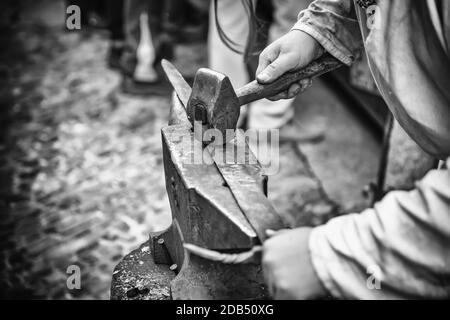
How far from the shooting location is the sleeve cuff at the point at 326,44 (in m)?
1.83

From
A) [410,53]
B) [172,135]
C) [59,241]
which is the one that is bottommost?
[59,241]

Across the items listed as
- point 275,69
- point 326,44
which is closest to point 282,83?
point 275,69

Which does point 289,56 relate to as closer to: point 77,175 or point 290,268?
point 290,268

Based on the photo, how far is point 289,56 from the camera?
1808 millimetres

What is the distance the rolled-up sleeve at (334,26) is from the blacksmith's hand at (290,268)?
907mm

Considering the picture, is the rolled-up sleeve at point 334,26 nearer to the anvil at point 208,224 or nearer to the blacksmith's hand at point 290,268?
the anvil at point 208,224

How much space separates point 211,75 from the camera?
1599mm

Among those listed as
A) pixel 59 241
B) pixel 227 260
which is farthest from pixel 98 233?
pixel 227 260

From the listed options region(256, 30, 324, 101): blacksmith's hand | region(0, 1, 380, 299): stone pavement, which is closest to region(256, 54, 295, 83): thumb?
region(256, 30, 324, 101): blacksmith's hand

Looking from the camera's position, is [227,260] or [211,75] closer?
[227,260]

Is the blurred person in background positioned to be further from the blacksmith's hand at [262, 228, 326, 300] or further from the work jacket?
the blacksmith's hand at [262, 228, 326, 300]

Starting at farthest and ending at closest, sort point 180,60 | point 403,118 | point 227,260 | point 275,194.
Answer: point 180,60 < point 275,194 < point 403,118 < point 227,260

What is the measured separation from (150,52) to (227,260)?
436cm

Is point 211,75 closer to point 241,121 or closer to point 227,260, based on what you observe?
point 227,260
